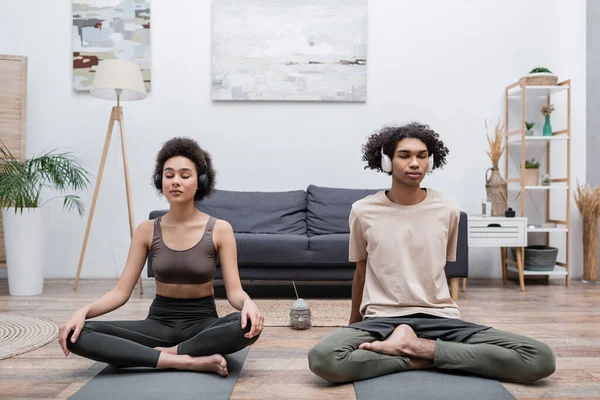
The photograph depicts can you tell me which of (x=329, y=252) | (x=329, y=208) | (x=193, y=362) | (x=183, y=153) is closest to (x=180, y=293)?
(x=193, y=362)

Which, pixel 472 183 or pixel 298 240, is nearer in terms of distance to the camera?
pixel 298 240

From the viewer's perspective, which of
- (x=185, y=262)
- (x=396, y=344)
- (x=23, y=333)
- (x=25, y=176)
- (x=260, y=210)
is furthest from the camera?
(x=260, y=210)

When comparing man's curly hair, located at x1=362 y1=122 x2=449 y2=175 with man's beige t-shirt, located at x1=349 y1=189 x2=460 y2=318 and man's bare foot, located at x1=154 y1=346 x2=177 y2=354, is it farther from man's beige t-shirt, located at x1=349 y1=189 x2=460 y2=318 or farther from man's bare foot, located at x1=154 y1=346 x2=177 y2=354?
man's bare foot, located at x1=154 y1=346 x2=177 y2=354

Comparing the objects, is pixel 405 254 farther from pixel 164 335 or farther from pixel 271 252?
pixel 271 252

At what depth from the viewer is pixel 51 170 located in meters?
3.73

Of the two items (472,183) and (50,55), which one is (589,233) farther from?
(50,55)

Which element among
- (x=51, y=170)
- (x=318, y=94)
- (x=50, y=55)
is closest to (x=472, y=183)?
(x=318, y=94)

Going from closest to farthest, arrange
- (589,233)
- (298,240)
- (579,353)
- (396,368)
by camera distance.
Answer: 1. (396,368)
2. (579,353)
3. (298,240)
4. (589,233)

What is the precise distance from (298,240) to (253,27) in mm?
1962

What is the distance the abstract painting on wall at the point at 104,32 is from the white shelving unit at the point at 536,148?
316 centimetres

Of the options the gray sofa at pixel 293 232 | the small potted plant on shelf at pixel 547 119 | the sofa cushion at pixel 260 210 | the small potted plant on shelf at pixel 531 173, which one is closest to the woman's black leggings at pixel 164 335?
the gray sofa at pixel 293 232

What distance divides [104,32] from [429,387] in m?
3.90

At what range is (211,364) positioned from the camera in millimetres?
1905

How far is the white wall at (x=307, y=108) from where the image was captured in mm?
4391
